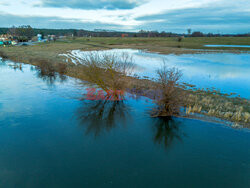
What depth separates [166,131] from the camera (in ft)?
51.4

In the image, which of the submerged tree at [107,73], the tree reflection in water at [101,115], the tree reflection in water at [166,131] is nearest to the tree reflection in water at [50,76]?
the submerged tree at [107,73]

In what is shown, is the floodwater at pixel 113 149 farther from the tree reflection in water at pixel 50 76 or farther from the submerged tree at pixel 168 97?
the tree reflection in water at pixel 50 76

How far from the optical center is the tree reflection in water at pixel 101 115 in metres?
16.1

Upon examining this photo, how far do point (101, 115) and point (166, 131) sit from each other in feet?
20.7

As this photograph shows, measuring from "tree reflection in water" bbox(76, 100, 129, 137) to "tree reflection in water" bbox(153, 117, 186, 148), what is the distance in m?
2.90

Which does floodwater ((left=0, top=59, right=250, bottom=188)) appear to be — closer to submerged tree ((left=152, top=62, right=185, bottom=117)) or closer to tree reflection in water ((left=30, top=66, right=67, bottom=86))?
submerged tree ((left=152, top=62, right=185, bottom=117))

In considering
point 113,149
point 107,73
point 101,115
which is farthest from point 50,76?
point 113,149

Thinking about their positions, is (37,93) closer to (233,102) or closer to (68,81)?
(68,81)

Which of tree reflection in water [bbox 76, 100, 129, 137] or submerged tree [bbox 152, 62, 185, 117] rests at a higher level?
submerged tree [bbox 152, 62, 185, 117]

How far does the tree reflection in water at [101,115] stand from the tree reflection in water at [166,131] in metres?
2.90

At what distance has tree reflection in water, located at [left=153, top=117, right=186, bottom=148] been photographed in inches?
565

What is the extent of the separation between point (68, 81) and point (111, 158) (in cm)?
2010

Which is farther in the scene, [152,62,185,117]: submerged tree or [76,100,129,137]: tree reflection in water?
[152,62,185,117]: submerged tree

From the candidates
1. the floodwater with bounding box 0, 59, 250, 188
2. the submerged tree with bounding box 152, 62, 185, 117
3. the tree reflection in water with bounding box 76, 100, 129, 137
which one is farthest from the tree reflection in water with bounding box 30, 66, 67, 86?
the submerged tree with bounding box 152, 62, 185, 117
